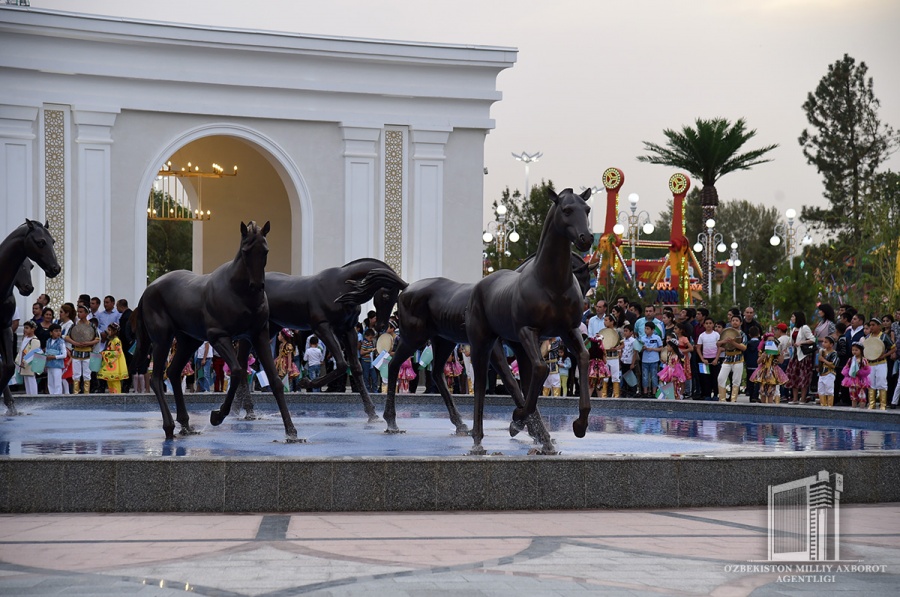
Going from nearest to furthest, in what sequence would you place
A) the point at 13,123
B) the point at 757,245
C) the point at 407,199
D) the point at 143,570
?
the point at 143,570 < the point at 13,123 < the point at 407,199 < the point at 757,245

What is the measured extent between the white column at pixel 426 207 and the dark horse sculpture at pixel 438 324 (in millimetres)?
18971

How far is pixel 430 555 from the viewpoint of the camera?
7434mm

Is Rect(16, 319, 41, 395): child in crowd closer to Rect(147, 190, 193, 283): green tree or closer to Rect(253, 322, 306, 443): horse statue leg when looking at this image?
Rect(253, 322, 306, 443): horse statue leg

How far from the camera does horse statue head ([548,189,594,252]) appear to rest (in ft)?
32.7

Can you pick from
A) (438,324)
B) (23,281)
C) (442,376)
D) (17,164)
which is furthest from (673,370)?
(17,164)

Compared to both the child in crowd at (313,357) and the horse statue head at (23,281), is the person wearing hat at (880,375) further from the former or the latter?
the horse statue head at (23,281)

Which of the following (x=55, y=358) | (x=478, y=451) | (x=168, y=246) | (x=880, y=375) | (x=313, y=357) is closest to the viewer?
(x=478, y=451)

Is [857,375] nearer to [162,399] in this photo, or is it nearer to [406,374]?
[406,374]

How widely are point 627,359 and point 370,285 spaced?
803 centimetres

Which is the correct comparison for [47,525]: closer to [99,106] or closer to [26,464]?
[26,464]

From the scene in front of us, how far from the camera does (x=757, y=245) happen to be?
88062 mm

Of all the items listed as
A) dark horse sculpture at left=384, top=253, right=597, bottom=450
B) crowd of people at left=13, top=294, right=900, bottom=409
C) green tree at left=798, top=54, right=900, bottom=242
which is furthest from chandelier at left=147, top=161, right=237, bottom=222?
green tree at left=798, top=54, right=900, bottom=242

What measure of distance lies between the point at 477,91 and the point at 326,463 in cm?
2478

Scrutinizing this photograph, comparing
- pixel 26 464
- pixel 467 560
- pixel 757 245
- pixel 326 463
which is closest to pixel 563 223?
pixel 326 463
